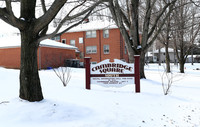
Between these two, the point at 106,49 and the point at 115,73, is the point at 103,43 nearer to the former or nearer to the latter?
the point at 106,49

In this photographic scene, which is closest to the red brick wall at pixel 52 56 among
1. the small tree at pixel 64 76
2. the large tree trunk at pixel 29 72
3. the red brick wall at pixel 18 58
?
the red brick wall at pixel 18 58

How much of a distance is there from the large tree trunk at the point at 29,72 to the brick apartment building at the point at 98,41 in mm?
22862

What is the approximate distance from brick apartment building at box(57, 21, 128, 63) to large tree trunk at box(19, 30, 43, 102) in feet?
75.0

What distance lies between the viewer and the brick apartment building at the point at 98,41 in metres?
27.2

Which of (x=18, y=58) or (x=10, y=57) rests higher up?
(x=10, y=57)

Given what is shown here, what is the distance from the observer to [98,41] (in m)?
28.2

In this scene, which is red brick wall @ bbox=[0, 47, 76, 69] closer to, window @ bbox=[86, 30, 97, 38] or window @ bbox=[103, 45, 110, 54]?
window @ bbox=[86, 30, 97, 38]

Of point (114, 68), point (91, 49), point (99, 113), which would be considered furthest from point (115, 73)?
point (91, 49)

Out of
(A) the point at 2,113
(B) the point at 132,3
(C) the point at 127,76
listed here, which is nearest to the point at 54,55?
(B) the point at 132,3

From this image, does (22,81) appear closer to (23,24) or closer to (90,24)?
(23,24)

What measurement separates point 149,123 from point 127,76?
9.61 feet

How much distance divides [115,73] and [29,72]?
3476mm

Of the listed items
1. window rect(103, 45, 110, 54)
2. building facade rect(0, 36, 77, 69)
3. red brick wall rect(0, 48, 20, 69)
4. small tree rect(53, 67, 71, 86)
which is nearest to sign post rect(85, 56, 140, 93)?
small tree rect(53, 67, 71, 86)

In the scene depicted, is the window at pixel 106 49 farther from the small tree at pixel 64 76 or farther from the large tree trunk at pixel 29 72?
the large tree trunk at pixel 29 72
